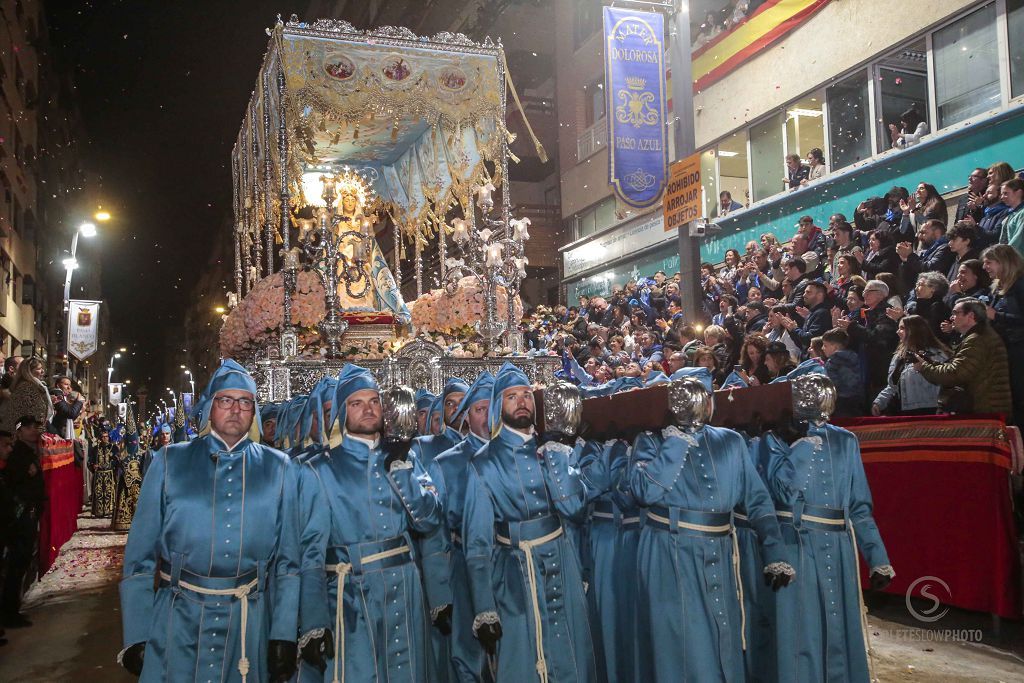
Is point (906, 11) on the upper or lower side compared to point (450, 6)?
lower

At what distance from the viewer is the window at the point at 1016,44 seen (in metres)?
11.6

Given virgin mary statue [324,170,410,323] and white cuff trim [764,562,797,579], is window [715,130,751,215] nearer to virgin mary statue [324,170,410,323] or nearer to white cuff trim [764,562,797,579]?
virgin mary statue [324,170,410,323]

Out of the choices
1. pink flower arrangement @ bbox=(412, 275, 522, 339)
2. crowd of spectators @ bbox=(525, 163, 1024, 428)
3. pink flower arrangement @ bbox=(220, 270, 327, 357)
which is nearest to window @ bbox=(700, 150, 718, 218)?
crowd of spectators @ bbox=(525, 163, 1024, 428)

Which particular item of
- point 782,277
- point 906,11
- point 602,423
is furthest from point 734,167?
point 602,423

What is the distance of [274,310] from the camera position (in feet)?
34.8

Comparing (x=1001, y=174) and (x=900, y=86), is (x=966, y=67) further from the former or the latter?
(x=1001, y=174)

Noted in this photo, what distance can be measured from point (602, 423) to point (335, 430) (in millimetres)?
1955

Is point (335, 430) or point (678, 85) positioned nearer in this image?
point (335, 430)

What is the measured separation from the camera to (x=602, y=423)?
5910mm

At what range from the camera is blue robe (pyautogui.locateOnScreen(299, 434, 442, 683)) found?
14.3 ft

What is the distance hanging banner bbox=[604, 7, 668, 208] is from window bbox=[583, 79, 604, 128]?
935 cm

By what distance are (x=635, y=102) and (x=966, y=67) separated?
15.6 ft

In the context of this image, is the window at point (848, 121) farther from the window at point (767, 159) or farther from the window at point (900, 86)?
the window at point (767, 159)

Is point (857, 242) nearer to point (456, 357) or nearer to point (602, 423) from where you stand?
point (456, 357)
